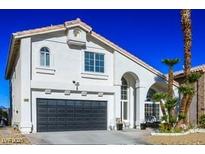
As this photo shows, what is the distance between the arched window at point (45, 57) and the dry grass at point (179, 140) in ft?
25.9

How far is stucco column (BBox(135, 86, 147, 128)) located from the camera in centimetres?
2730

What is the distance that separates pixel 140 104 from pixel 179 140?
7.06m

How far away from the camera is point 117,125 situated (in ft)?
84.7

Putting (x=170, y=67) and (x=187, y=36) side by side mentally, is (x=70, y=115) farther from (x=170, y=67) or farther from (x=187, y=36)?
(x=187, y=36)

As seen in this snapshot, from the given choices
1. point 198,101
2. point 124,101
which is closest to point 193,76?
point 198,101

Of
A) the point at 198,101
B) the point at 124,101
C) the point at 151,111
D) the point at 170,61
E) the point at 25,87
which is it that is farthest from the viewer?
the point at 151,111

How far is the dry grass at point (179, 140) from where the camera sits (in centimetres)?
1959

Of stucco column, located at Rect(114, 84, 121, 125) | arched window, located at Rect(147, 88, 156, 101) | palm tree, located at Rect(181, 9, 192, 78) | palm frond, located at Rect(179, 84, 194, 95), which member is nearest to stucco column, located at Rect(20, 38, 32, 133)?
stucco column, located at Rect(114, 84, 121, 125)

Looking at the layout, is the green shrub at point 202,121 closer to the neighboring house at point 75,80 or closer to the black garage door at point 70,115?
the neighboring house at point 75,80

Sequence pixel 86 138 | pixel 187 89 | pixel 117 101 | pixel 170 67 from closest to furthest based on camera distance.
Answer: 1. pixel 86 138
2. pixel 187 89
3. pixel 170 67
4. pixel 117 101

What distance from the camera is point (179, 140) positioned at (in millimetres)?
20609
